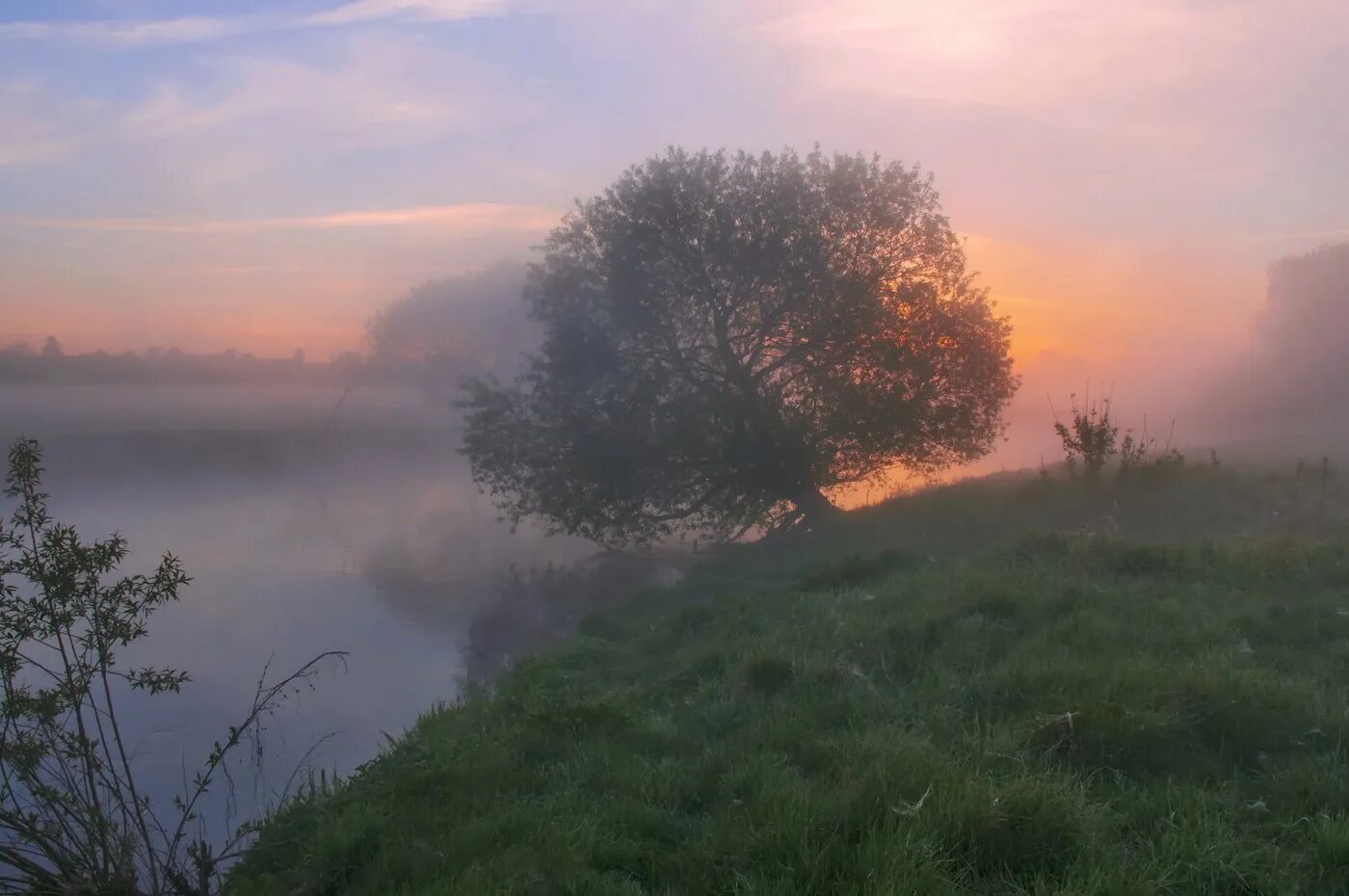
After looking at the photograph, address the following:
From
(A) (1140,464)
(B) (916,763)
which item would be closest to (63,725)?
(B) (916,763)

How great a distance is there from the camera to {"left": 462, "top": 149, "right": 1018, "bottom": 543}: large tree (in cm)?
1914

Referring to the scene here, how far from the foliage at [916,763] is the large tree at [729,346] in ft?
33.8

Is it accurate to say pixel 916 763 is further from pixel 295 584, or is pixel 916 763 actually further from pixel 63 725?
pixel 295 584

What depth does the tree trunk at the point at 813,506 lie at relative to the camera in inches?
802

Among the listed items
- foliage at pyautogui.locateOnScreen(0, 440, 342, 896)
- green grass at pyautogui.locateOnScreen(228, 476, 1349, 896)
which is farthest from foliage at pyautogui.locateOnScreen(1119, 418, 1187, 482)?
foliage at pyautogui.locateOnScreen(0, 440, 342, 896)

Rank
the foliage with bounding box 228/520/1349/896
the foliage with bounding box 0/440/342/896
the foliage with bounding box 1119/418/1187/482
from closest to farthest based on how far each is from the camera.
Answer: the foliage with bounding box 228/520/1349/896 < the foliage with bounding box 0/440/342/896 < the foliage with bounding box 1119/418/1187/482

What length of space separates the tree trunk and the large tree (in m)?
0.77

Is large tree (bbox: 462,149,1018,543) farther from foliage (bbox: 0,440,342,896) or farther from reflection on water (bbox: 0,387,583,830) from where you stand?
foliage (bbox: 0,440,342,896)

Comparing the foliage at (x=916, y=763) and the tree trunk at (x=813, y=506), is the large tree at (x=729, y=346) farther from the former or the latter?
the foliage at (x=916, y=763)

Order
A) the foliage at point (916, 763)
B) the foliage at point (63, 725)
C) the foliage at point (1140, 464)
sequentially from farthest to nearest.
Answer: the foliage at point (1140, 464), the foliage at point (63, 725), the foliage at point (916, 763)

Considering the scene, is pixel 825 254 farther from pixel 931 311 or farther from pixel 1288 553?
pixel 1288 553

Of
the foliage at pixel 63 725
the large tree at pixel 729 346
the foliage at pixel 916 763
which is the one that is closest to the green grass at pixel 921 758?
the foliage at pixel 916 763

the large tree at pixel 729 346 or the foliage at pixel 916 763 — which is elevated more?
the large tree at pixel 729 346

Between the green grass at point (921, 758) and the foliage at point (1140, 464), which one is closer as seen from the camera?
the green grass at point (921, 758)
